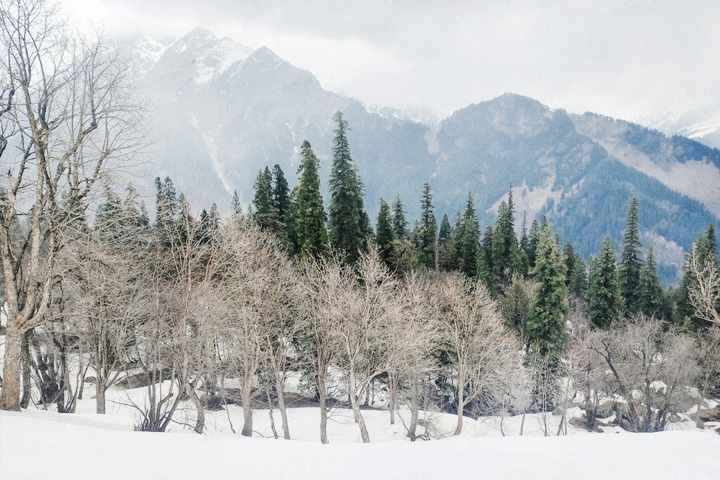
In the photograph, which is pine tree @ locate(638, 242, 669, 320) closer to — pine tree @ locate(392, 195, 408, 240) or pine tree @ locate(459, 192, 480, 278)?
pine tree @ locate(459, 192, 480, 278)

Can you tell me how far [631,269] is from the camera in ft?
133

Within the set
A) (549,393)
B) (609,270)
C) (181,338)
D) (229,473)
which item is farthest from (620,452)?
(609,270)

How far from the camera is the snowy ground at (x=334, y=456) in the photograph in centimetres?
559

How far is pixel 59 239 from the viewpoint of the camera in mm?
9742

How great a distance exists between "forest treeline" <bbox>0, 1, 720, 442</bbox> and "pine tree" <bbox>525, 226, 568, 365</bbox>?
0.41 feet

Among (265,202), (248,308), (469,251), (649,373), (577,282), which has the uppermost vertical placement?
(265,202)

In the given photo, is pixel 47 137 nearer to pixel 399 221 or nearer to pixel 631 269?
pixel 399 221

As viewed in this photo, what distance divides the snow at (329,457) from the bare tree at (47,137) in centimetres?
311

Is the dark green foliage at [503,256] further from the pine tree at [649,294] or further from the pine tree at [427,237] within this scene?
the pine tree at [649,294]

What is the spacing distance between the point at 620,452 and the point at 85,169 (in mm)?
13773

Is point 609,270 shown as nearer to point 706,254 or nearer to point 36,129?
point 706,254

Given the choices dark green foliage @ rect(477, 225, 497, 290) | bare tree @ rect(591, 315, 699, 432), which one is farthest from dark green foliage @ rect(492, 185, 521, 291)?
bare tree @ rect(591, 315, 699, 432)

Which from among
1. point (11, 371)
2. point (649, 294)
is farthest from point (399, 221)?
point (11, 371)

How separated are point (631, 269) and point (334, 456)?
1825 inches
